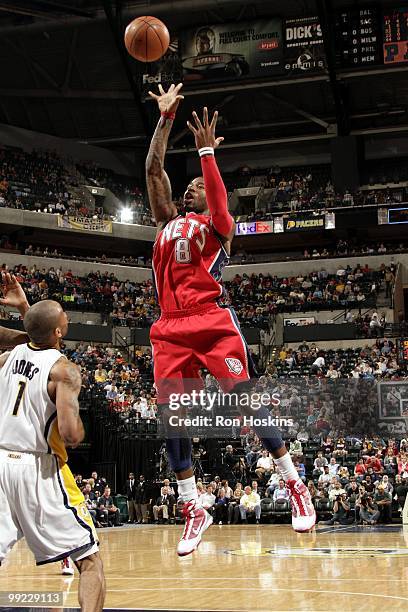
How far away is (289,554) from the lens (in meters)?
12.8

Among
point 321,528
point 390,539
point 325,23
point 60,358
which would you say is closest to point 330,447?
point 321,528

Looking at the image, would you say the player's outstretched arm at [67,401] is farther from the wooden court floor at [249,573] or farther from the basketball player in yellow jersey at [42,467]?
the wooden court floor at [249,573]

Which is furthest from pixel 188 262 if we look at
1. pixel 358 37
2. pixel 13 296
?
pixel 358 37

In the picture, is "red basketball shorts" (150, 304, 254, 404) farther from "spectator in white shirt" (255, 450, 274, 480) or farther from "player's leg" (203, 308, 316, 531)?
"spectator in white shirt" (255, 450, 274, 480)

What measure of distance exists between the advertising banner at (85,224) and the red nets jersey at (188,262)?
29488 millimetres

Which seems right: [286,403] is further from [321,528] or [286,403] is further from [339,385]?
[321,528]

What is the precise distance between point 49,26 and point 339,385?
22365 mm

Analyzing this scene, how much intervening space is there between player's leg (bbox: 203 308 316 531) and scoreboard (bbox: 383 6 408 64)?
27548 mm

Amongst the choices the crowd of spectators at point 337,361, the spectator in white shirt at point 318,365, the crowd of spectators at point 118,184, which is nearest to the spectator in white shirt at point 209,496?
the crowd of spectators at point 337,361

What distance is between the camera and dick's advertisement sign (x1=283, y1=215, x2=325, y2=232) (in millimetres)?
34188

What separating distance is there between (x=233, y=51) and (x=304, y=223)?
24.5ft

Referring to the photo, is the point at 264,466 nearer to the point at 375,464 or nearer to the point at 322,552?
the point at 375,464

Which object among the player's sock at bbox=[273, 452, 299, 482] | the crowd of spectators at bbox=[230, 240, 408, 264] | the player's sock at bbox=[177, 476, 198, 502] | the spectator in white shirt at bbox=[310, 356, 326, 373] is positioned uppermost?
the crowd of spectators at bbox=[230, 240, 408, 264]

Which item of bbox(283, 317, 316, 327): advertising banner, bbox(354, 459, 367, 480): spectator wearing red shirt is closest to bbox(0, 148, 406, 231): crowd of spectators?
bbox(283, 317, 316, 327): advertising banner
